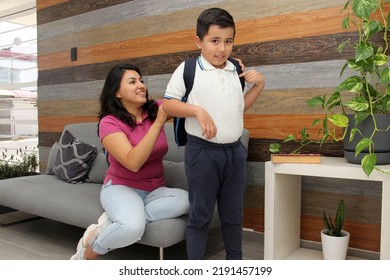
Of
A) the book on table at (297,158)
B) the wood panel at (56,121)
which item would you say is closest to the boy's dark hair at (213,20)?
the book on table at (297,158)

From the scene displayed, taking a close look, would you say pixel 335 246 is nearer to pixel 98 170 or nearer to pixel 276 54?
pixel 276 54

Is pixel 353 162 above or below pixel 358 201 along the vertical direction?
above

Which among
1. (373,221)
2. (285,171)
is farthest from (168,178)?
(373,221)

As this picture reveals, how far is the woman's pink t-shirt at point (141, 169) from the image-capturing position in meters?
1.83

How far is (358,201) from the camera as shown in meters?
1.98

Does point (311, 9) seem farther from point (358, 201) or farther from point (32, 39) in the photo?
point (32, 39)

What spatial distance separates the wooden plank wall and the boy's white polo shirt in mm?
708

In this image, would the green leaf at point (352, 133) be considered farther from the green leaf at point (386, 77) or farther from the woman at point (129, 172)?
the woman at point (129, 172)

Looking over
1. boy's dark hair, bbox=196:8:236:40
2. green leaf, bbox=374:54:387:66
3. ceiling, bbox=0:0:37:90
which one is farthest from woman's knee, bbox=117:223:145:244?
ceiling, bbox=0:0:37:90

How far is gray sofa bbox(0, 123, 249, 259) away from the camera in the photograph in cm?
172

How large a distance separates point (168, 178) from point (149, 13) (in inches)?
50.3

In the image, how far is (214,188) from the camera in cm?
154

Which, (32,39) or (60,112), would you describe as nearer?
(60,112)

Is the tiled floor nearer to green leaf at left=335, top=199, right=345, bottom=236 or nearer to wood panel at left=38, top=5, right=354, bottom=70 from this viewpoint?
green leaf at left=335, top=199, right=345, bottom=236
